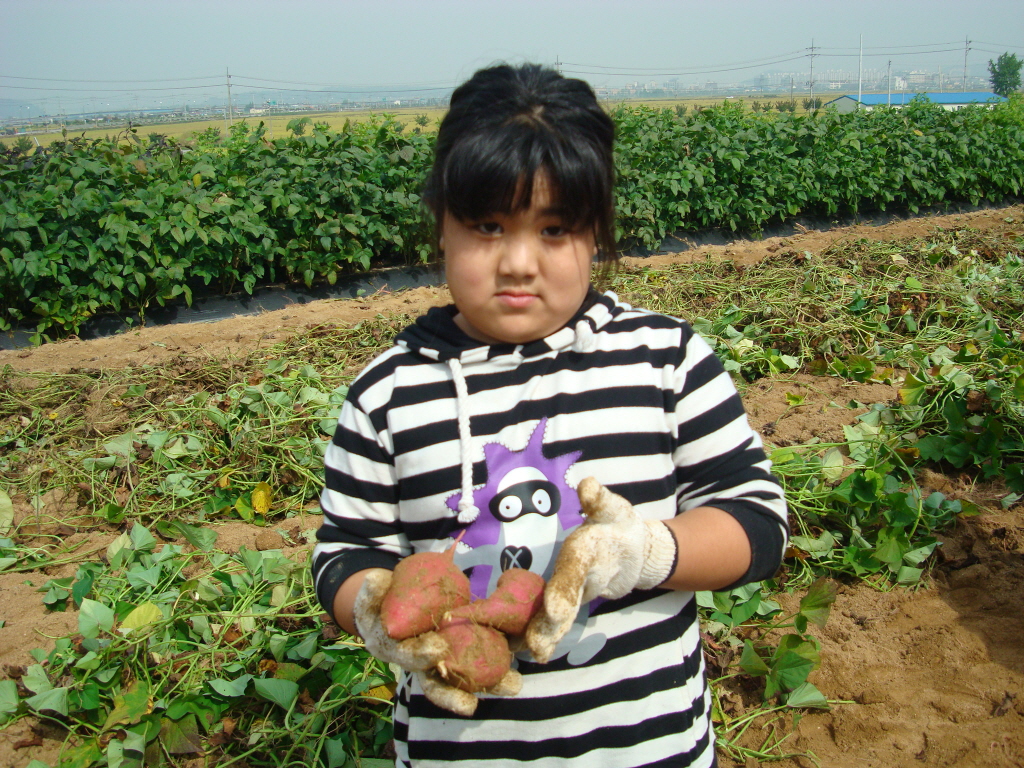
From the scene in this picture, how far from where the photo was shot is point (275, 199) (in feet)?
18.2

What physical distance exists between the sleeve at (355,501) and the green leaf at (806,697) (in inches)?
50.8

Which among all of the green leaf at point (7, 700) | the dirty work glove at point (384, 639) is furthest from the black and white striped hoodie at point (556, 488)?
the green leaf at point (7, 700)

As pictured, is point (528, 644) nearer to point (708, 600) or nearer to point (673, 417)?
point (673, 417)

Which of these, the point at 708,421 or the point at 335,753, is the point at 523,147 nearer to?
the point at 708,421

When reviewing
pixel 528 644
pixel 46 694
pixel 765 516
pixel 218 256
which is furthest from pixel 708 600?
pixel 218 256

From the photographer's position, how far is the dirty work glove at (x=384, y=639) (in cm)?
85

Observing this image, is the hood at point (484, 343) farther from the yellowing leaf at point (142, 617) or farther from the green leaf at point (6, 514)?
the green leaf at point (6, 514)

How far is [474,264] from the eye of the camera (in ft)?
3.28

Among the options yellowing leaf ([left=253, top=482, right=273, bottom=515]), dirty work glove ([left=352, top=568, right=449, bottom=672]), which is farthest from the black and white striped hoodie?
yellowing leaf ([left=253, top=482, right=273, bottom=515])

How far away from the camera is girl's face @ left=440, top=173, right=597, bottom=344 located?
982mm

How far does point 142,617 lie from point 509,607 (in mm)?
1570

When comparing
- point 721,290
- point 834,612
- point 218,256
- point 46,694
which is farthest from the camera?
point 218,256

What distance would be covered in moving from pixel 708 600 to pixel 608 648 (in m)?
1.16

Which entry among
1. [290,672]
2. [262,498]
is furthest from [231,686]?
[262,498]
